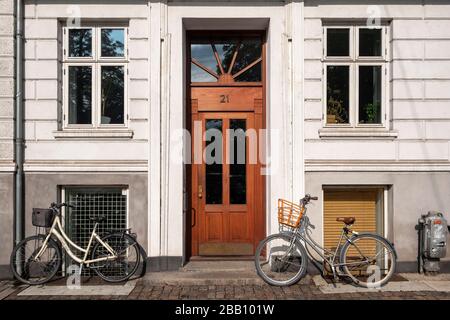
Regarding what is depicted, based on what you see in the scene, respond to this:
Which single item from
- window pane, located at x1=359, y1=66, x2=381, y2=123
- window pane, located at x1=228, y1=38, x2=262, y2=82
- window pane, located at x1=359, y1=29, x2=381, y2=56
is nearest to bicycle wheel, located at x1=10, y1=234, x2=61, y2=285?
window pane, located at x1=228, y1=38, x2=262, y2=82

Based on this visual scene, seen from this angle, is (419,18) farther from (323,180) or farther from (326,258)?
(326,258)

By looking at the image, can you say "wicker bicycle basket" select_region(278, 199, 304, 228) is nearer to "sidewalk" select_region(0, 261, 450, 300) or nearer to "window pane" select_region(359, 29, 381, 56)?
"sidewalk" select_region(0, 261, 450, 300)

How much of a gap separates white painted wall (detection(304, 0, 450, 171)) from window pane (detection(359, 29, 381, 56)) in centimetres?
28

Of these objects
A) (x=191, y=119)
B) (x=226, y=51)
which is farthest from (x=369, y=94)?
(x=191, y=119)

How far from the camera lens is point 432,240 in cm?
649

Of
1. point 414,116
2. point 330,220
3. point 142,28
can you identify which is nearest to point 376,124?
point 414,116

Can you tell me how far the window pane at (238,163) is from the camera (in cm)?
741

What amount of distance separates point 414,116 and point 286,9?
2706 mm

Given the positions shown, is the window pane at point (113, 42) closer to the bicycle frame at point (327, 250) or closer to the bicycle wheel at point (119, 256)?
the bicycle wheel at point (119, 256)

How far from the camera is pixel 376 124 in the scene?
700 cm

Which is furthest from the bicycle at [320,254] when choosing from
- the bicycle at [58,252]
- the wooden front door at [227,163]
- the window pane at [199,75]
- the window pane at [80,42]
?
the window pane at [80,42]

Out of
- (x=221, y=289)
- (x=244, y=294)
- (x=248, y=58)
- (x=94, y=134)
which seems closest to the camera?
(x=244, y=294)

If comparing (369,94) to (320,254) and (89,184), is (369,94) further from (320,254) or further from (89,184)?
(89,184)

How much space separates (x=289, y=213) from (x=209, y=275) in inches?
62.2
